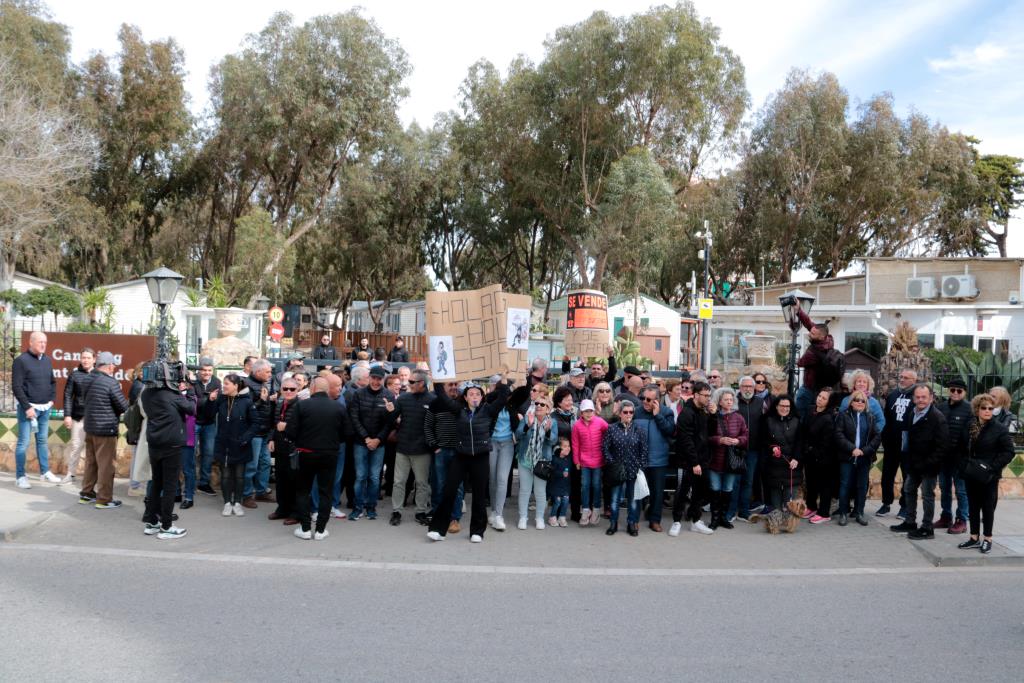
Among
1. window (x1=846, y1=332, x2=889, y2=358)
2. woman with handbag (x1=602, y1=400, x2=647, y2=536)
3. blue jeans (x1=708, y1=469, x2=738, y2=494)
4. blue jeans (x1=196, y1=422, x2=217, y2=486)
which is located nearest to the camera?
woman with handbag (x1=602, y1=400, x2=647, y2=536)

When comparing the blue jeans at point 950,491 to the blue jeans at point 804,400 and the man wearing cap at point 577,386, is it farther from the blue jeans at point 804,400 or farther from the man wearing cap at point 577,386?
the man wearing cap at point 577,386

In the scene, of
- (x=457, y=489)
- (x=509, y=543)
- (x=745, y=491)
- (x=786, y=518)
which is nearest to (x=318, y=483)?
(x=457, y=489)

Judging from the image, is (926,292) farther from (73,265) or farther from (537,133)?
(73,265)

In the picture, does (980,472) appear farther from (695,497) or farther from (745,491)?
(695,497)

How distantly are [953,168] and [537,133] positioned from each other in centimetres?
2337

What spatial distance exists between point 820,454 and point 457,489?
437 centimetres

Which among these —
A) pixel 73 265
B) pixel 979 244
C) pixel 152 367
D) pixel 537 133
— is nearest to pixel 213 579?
pixel 152 367

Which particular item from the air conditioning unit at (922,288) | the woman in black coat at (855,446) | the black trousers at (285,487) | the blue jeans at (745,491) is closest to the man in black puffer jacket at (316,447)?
the black trousers at (285,487)

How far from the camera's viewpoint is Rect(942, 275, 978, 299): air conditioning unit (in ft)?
81.2

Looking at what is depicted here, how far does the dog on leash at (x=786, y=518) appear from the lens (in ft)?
29.2

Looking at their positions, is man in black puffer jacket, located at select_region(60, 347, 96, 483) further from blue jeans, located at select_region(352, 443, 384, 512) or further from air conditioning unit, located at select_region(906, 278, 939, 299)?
air conditioning unit, located at select_region(906, 278, 939, 299)

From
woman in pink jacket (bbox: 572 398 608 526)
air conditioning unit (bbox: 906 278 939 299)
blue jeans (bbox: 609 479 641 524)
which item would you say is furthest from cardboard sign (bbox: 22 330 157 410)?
air conditioning unit (bbox: 906 278 939 299)

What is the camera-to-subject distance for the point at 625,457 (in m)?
8.73

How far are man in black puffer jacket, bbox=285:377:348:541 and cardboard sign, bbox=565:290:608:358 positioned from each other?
16.8 feet
